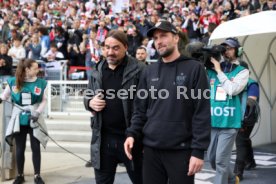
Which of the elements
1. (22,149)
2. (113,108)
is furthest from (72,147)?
(113,108)

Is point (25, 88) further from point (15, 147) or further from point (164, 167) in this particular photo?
point (164, 167)

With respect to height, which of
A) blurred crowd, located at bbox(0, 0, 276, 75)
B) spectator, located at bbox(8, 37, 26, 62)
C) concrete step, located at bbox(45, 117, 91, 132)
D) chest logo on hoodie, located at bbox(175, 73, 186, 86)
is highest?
blurred crowd, located at bbox(0, 0, 276, 75)

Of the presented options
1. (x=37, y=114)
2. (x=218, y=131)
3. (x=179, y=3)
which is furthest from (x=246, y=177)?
(x=179, y=3)

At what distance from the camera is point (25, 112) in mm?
7520

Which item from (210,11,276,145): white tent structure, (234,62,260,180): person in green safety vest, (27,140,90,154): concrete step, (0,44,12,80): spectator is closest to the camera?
(234,62,260,180): person in green safety vest

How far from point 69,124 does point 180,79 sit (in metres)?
7.42

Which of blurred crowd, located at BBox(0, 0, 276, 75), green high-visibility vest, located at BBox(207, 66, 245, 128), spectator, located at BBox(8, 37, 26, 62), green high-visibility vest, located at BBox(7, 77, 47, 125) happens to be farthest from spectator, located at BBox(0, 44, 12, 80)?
green high-visibility vest, located at BBox(207, 66, 245, 128)

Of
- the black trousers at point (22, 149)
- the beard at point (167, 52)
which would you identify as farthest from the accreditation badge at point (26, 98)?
the beard at point (167, 52)

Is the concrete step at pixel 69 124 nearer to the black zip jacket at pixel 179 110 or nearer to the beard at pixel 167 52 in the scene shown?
the black zip jacket at pixel 179 110

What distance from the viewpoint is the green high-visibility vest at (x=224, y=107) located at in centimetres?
593

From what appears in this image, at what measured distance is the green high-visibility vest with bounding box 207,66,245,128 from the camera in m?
5.93

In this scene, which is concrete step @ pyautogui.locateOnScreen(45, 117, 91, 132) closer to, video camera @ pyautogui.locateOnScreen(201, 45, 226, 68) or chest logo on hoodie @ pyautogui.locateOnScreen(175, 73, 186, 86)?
video camera @ pyautogui.locateOnScreen(201, 45, 226, 68)

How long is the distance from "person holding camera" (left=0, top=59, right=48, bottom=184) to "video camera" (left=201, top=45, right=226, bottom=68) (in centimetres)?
278

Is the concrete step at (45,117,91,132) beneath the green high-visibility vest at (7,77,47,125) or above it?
beneath
